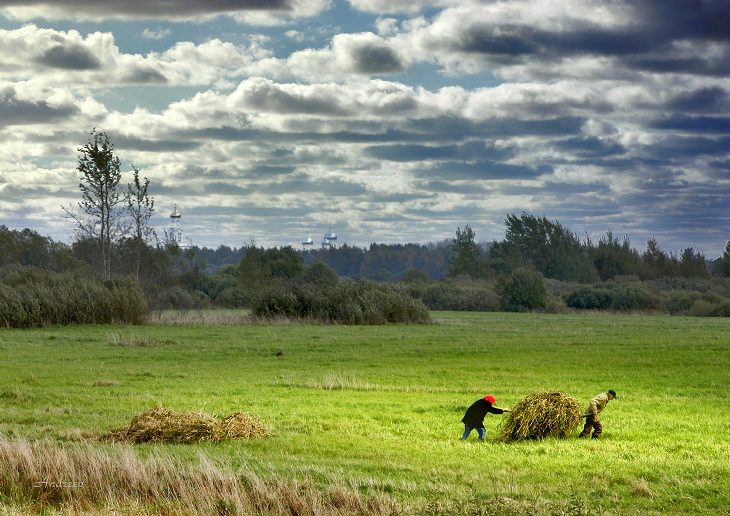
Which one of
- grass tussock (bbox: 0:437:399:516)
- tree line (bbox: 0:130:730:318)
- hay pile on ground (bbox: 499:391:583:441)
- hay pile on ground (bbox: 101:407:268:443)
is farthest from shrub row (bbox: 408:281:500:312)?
grass tussock (bbox: 0:437:399:516)

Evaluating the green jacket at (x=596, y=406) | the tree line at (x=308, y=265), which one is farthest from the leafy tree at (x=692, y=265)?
the green jacket at (x=596, y=406)

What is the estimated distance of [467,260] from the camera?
134 meters

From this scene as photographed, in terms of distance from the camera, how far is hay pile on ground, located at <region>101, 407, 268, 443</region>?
56.1 feet

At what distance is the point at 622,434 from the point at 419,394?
24.8 feet

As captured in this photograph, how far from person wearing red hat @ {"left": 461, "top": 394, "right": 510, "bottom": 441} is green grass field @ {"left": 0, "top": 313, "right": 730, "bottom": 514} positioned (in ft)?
0.90

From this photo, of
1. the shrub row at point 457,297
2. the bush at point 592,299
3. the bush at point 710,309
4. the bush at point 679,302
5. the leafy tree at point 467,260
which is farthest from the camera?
the leafy tree at point 467,260

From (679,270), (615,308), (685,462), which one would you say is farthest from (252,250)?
(685,462)

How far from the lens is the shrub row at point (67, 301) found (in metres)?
49.2

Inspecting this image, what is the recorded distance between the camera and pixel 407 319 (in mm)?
59156

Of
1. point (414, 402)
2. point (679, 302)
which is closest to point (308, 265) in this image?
point (679, 302)

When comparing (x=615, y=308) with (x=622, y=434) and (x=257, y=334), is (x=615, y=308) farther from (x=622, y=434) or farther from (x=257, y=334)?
(x=622, y=434)

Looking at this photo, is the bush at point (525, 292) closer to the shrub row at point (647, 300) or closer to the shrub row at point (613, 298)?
the shrub row at point (613, 298)

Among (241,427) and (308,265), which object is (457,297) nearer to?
(308,265)

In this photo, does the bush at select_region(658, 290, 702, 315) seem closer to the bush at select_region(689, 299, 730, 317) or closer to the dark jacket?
the bush at select_region(689, 299, 730, 317)
